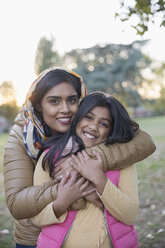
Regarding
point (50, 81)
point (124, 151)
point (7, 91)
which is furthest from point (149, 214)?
point (7, 91)

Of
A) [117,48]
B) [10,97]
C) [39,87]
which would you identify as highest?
[117,48]

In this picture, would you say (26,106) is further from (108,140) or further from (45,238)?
(45,238)

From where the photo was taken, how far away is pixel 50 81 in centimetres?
248

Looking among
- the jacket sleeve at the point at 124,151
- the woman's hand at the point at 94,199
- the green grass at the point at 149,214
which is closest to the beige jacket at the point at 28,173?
the jacket sleeve at the point at 124,151

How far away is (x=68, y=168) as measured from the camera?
2180mm

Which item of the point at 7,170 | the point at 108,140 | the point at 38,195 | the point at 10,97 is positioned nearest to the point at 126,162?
the point at 108,140

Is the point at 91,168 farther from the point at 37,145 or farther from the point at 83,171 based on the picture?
the point at 37,145

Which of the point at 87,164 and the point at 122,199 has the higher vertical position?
the point at 87,164

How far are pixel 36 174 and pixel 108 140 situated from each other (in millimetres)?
631

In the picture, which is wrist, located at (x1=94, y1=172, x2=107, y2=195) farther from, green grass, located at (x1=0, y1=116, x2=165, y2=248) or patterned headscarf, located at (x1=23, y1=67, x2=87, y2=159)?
green grass, located at (x1=0, y1=116, x2=165, y2=248)

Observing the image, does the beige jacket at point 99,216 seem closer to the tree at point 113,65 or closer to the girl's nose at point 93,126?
the girl's nose at point 93,126

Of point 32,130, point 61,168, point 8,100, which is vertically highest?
point 32,130

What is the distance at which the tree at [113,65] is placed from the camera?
2973 cm

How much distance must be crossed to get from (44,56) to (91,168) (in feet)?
124
